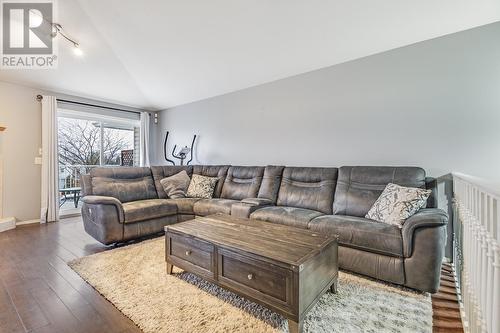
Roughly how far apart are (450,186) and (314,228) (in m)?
1.56

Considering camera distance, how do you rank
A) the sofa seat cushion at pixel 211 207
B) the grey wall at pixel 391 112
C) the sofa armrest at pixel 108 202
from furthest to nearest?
the sofa seat cushion at pixel 211 207, the sofa armrest at pixel 108 202, the grey wall at pixel 391 112

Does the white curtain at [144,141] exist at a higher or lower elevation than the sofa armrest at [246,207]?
higher

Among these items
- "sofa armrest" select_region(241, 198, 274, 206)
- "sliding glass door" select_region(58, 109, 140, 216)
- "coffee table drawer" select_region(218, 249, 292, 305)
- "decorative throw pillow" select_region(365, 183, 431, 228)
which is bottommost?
"coffee table drawer" select_region(218, 249, 292, 305)

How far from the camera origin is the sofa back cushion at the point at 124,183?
336cm

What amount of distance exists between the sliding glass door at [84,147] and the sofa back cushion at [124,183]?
1637 mm

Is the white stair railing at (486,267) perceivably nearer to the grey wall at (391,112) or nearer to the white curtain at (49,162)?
the grey wall at (391,112)

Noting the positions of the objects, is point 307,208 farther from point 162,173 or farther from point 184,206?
point 162,173

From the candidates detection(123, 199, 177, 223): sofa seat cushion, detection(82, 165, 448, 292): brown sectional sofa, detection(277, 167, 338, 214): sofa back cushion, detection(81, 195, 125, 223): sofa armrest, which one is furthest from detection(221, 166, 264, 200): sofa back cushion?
detection(81, 195, 125, 223): sofa armrest

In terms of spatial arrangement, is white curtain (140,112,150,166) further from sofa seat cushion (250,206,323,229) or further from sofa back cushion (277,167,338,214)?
sofa seat cushion (250,206,323,229)

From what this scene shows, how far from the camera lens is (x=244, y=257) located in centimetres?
161

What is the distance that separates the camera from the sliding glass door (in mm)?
4676

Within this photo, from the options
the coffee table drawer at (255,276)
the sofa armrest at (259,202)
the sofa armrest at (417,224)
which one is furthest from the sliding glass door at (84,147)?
the sofa armrest at (417,224)

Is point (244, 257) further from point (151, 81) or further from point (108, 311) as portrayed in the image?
point (151, 81)

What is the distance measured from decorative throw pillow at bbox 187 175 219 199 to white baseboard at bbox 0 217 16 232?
2759 millimetres
